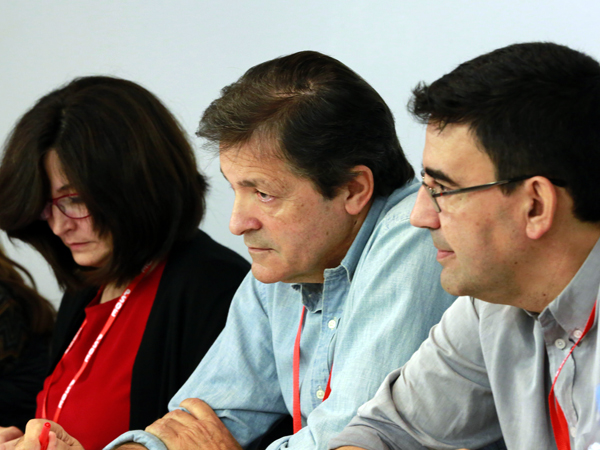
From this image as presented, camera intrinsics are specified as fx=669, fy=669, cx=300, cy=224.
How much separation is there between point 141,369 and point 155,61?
1.53 m

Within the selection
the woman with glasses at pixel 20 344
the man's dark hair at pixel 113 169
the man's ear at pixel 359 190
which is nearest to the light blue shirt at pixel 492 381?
the man's ear at pixel 359 190

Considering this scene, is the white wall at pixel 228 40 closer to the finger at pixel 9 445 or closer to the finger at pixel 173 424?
the finger at pixel 173 424

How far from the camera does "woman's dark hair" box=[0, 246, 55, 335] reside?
262 centimetres

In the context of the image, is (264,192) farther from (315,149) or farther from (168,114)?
(168,114)

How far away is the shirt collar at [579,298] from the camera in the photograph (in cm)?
117

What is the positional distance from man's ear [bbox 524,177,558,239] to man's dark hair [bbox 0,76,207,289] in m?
1.34

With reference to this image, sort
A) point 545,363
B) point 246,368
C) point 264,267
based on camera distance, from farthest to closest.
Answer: point 246,368, point 264,267, point 545,363

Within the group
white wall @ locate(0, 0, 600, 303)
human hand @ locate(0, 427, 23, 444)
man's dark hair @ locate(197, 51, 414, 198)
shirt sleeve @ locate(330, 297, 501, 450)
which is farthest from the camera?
white wall @ locate(0, 0, 600, 303)

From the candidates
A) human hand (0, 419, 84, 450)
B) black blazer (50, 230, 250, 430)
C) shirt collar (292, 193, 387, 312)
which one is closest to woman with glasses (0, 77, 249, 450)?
black blazer (50, 230, 250, 430)

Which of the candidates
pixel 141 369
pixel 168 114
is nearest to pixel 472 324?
pixel 141 369

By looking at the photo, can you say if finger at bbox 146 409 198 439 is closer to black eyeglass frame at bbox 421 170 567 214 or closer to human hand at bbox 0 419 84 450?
human hand at bbox 0 419 84 450

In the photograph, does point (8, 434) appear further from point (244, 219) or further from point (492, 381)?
point (492, 381)

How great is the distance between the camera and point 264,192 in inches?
66.0

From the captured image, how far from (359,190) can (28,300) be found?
5.19 ft
